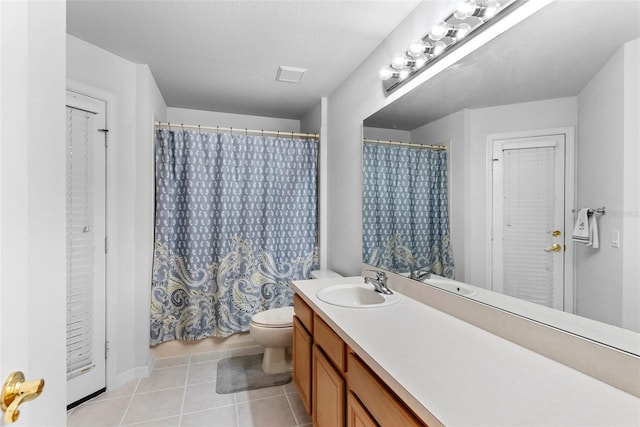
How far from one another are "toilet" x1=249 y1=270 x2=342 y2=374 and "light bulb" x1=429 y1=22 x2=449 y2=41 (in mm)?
2056

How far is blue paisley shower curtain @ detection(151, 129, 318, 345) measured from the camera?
269cm

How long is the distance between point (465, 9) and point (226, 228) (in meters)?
2.38

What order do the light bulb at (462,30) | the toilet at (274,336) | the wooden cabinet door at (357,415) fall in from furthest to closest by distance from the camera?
1. the toilet at (274,336)
2. the light bulb at (462,30)
3. the wooden cabinet door at (357,415)

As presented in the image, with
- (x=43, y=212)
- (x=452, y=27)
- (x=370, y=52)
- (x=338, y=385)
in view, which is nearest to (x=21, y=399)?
(x=43, y=212)

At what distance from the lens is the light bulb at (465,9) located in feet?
4.29

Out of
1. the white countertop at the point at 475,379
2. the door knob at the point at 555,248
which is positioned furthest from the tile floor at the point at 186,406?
the door knob at the point at 555,248

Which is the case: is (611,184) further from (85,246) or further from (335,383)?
(85,246)

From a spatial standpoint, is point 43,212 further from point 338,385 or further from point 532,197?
point 532,197

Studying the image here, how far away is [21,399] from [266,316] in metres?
2.07

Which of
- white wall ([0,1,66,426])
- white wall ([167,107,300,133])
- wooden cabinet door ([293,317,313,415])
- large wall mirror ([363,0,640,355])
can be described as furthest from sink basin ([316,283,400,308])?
white wall ([167,107,300,133])

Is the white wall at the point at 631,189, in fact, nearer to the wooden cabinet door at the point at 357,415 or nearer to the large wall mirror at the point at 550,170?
the large wall mirror at the point at 550,170

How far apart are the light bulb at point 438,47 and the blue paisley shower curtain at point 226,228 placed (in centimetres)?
168

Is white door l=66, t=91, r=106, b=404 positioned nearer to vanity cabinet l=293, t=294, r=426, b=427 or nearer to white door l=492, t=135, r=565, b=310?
vanity cabinet l=293, t=294, r=426, b=427

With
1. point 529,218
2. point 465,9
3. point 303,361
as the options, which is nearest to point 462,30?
point 465,9
